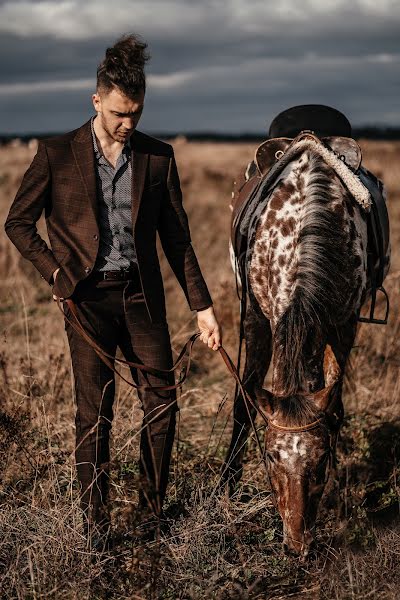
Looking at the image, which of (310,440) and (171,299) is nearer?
(310,440)

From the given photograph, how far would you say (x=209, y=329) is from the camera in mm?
3734

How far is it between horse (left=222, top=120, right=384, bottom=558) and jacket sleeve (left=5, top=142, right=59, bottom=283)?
1189 millimetres

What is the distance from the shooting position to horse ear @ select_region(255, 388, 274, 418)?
11.1ft

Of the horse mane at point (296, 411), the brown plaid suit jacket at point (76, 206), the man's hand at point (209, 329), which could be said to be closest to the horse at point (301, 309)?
the horse mane at point (296, 411)

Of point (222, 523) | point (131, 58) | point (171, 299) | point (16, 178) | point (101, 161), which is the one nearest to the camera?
point (131, 58)

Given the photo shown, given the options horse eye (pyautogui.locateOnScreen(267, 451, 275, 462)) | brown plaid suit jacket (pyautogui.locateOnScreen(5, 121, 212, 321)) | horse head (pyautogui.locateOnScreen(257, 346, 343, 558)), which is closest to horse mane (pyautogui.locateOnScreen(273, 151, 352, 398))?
horse head (pyautogui.locateOnScreen(257, 346, 343, 558))

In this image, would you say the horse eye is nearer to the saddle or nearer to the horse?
the horse

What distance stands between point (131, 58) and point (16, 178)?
1735 centimetres

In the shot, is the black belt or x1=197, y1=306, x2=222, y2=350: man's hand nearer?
the black belt

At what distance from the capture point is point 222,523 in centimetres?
379

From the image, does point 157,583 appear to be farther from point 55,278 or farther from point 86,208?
point 86,208

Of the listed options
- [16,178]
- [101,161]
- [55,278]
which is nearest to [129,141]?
[101,161]

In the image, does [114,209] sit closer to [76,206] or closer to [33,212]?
[76,206]

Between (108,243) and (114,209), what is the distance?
0.54ft
